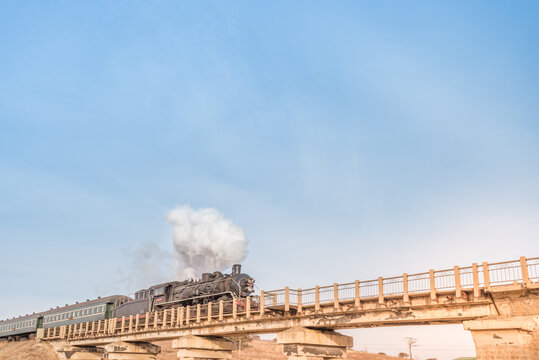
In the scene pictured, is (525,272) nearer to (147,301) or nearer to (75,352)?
(147,301)

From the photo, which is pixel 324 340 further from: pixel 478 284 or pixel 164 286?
pixel 164 286

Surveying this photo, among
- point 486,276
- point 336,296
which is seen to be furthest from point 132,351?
point 486,276

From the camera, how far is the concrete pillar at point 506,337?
55.4ft

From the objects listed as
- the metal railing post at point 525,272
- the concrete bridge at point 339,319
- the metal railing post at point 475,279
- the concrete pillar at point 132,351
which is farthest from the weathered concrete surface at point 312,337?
the concrete pillar at point 132,351

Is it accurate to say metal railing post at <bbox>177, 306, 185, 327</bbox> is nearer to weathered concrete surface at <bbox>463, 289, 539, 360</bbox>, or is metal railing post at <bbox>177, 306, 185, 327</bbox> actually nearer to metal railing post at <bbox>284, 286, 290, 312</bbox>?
metal railing post at <bbox>284, 286, 290, 312</bbox>

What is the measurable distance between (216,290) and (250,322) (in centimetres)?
516

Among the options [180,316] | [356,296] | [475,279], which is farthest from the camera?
[180,316]

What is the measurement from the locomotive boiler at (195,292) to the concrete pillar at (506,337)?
1362cm

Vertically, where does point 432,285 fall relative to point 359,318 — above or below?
above

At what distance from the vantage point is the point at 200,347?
2994cm

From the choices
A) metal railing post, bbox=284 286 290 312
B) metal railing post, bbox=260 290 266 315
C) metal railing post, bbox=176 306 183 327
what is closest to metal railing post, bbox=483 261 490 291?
metal railing post, bbox=284 286 290 312

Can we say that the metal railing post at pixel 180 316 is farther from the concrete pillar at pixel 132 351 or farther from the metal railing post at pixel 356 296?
the metal railing post at pixel 356 296

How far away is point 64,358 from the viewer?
45.0 meters

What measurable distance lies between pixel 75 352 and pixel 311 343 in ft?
99.1
